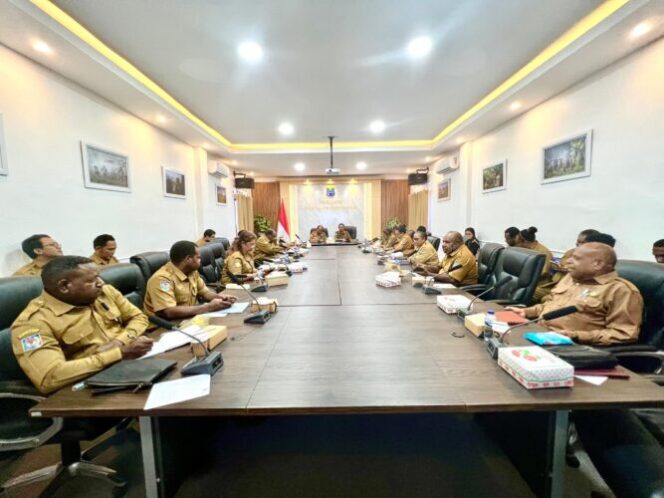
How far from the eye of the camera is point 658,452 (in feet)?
3.27

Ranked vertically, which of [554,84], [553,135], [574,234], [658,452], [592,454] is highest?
[554,84]

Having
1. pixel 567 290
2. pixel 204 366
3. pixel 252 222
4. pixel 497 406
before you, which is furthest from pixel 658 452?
pixel 252 222

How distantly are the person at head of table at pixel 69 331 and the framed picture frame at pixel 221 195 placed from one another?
6.02 metres

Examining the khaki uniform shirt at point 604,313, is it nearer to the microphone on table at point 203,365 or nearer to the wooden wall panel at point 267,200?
the microphone on table at point 203,365

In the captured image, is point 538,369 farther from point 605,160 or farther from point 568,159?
point 568,159

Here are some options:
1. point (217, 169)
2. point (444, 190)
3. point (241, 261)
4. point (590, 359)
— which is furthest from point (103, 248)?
point (444, 190)

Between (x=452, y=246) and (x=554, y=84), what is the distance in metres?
2.30

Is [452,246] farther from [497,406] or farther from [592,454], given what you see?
[497,406]

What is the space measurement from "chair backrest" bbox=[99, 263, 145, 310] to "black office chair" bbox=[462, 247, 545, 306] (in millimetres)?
2673

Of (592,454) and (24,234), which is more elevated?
(24,234)

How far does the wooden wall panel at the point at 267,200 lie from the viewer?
34.4 feet

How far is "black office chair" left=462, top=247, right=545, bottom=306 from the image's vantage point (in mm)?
2236

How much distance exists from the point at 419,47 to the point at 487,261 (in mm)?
2284

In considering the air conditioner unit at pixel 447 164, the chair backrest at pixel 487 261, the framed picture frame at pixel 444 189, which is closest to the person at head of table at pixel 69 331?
the chair backrest at pixel 487 261
